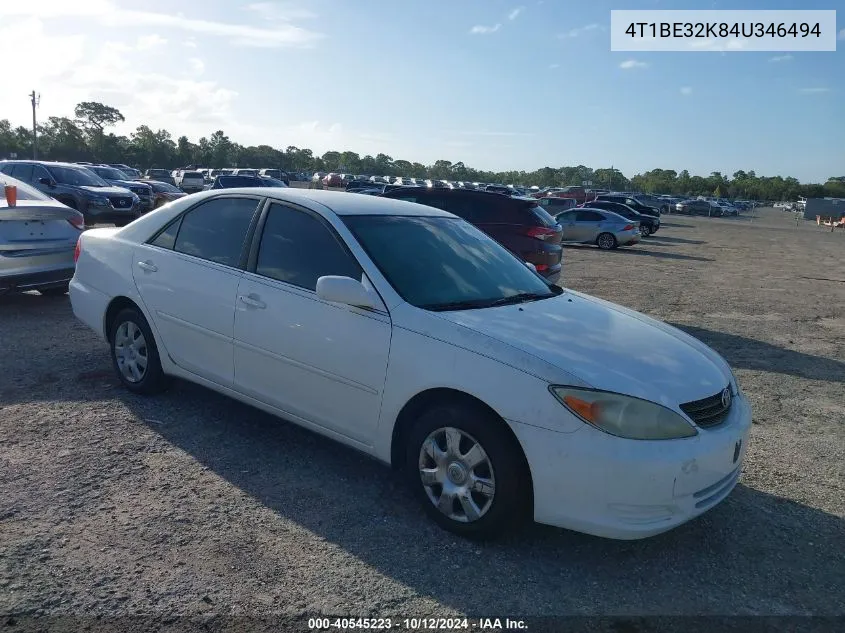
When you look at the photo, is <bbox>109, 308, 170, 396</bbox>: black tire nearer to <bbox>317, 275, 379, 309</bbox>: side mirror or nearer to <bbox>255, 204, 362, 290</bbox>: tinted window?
<bbox>255, 204, 362, 290</bbox>: tinted window

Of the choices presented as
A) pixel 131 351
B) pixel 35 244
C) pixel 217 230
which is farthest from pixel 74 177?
pixel 217 230

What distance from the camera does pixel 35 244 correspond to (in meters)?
7.86

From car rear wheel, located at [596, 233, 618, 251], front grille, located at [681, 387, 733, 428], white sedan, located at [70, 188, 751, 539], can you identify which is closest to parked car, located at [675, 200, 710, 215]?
car rear wheel, located at [596, 233, 618, 251]

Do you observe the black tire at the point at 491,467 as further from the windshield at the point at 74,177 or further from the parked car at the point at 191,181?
the parked car at the point at 191,181

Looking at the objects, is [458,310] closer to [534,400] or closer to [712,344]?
[534,400]

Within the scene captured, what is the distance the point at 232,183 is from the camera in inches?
1002

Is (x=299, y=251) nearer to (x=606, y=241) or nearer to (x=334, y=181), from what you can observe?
(x=606, y=241)

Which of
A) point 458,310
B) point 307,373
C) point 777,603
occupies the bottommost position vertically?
point 777,603

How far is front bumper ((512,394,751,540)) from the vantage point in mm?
2992

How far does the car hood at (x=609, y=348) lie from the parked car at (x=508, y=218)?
20.0ft

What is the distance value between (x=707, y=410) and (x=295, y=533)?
209 centimetres

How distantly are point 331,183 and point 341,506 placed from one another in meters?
58.1

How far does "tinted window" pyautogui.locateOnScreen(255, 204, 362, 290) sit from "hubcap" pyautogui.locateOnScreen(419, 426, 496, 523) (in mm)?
1050

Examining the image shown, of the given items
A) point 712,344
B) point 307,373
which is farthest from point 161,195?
point 307,373
